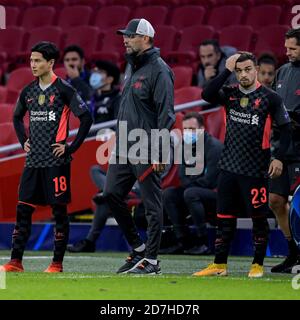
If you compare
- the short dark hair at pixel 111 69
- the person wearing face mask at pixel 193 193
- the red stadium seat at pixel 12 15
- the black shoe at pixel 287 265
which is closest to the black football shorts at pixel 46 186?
the black shoe at pixel 287 265

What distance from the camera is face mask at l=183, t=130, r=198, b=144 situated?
12.7 meters

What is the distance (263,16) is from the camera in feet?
57.6

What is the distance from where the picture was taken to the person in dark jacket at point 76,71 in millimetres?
14398

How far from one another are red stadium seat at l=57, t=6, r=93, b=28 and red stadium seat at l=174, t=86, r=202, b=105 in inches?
210

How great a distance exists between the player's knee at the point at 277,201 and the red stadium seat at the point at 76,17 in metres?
10.1

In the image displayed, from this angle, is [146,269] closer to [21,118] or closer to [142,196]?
[142,196]

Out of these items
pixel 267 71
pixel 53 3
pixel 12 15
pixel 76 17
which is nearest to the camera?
pixel 267 71

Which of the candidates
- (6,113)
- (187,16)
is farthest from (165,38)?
(6,113)

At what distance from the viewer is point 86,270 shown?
1021 centimetres

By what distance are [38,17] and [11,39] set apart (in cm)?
101
